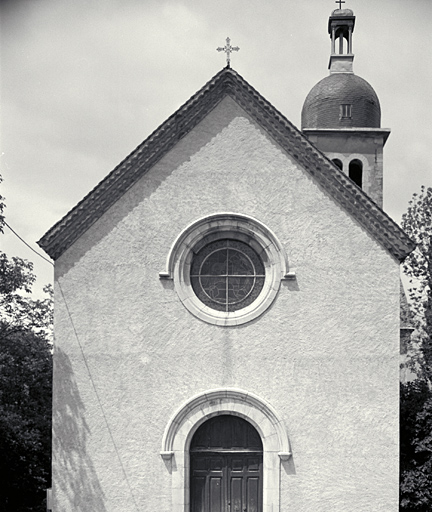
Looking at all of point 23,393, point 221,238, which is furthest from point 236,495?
point 23,393

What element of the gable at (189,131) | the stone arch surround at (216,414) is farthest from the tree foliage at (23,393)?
the stone arch surround at (216,414)

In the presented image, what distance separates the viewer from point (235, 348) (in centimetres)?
1662

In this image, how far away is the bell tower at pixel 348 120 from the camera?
29609mm

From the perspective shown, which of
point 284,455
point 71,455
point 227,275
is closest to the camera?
point 284,455

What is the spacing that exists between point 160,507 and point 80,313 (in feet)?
15.8

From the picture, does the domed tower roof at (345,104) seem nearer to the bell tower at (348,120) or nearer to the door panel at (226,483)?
the bell tower at (348,120)

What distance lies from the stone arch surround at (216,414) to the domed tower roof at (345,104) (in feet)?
54.9

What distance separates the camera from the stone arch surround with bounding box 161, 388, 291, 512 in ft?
53.0

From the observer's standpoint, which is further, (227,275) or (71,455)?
(227,275)

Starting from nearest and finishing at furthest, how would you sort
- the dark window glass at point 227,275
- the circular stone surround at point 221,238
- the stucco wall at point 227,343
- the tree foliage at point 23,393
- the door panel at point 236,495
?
the stucco wall at point 227,343, the door panel at point 236,495, the circular stone surround at point 221,238, the dark window glass at point 227,275, the tree foliage at point 23,393

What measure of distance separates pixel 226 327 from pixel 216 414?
2021mm

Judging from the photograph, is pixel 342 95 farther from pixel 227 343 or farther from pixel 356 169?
pixel 227 343

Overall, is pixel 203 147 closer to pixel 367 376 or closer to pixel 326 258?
pixel 326 258

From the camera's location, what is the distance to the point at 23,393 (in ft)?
92.5
